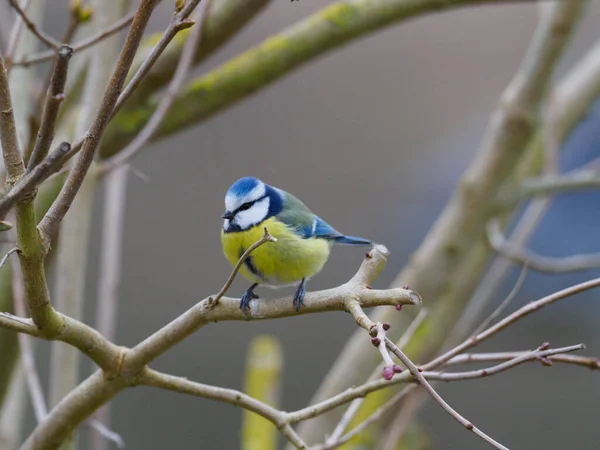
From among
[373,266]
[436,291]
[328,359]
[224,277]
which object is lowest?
[373,266]

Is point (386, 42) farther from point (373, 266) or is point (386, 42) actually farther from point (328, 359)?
point (373, 266)

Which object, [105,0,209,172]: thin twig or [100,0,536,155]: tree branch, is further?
[100,0,536,155]: tree branch

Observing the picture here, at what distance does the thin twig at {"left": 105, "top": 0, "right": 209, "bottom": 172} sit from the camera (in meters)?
1.05

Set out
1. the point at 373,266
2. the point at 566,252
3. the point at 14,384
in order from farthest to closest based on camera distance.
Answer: the point at 566,252 < the point at 14,384 < the point at 373,266

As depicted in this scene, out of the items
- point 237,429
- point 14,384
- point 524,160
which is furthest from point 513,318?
point 237,429

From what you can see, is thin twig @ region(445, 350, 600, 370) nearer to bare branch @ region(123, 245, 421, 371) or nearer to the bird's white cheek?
bare branch @ region(123, 245, 421, 371)

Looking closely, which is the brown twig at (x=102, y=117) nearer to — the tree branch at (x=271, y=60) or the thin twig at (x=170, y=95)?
the thin twig at (x=170, y=95)

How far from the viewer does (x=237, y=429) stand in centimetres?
238

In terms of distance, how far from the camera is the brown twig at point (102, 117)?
1.63ft

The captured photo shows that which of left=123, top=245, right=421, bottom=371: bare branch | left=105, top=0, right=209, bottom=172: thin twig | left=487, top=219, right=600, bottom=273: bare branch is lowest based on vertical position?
left=123, top=245, right=421, bottom=371: bare branch

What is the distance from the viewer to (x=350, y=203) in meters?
2.50

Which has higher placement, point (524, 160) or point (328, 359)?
point (328, 359)

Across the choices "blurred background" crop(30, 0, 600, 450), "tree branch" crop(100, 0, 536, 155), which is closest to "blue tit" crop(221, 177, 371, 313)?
"tree branch" crop(100, 0, 536, 155)

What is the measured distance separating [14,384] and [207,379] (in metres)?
1.15
